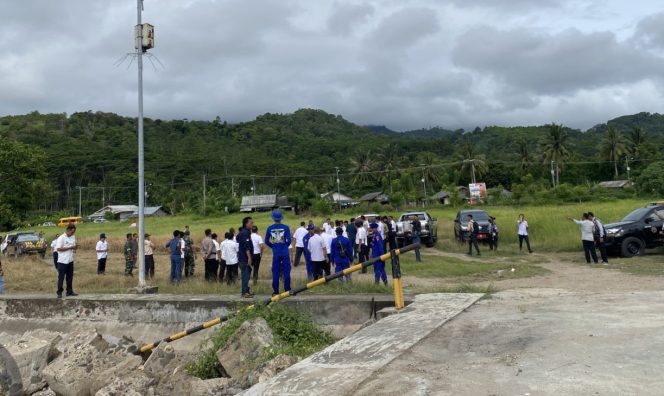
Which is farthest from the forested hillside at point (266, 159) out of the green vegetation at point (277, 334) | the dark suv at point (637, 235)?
the green vegetation at point (277, 334)

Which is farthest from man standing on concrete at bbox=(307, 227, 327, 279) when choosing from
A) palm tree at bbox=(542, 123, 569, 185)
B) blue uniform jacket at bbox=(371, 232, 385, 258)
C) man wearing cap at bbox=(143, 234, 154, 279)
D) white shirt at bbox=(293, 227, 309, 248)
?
palm tree at bbox=(542, 123, 569, 185)

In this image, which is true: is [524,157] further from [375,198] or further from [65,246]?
[65,246]

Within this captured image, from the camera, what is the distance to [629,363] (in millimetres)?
4789

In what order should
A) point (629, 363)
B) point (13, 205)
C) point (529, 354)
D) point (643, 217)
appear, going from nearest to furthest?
point (629, 363) < point (529, 354) < point (643, 217) < point (13, 205)

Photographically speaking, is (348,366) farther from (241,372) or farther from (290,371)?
(241,372)

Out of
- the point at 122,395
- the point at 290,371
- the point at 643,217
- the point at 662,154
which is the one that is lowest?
the point at 122,395

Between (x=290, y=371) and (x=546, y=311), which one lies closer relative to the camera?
(x=290, y=371)

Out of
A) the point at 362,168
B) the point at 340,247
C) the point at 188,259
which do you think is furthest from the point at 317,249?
the point at 362,168

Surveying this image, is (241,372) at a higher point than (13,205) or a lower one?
lower

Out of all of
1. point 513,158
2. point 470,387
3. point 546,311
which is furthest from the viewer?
point 513,158

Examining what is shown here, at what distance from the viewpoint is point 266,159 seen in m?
103

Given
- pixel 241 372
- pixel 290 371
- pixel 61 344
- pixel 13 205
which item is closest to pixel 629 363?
pixel 290 371

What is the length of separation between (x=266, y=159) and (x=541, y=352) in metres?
99.2

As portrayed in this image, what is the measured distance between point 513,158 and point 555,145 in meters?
14.5
